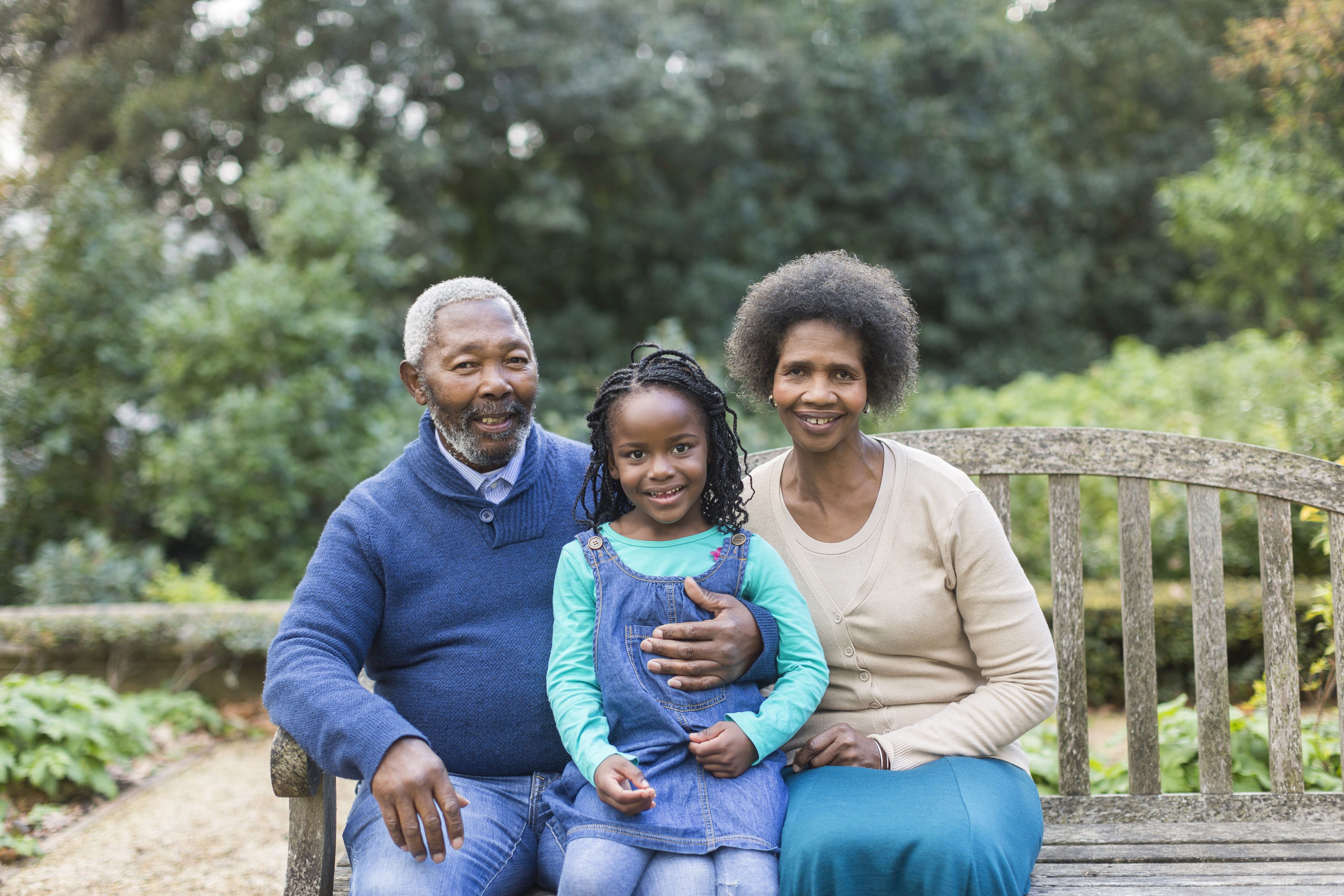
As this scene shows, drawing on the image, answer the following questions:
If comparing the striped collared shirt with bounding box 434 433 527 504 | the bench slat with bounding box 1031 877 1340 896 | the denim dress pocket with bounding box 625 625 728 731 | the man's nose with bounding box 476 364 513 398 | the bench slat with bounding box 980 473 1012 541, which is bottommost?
the bench slat with bounding box 1031 877 1340 896

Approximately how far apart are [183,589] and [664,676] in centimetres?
481

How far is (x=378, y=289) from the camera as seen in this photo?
8023mm

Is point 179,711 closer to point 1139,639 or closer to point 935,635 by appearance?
point 935,635

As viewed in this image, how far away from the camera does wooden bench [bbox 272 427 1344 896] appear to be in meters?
2.64

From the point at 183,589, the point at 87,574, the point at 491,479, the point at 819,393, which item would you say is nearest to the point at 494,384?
the point at 491,479

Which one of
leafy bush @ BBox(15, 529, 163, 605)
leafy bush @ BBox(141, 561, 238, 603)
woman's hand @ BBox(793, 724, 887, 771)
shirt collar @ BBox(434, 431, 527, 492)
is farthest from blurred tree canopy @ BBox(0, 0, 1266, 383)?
woman's hand @ BBox(793, 724, 887, 771)

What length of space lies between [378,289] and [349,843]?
6296mm

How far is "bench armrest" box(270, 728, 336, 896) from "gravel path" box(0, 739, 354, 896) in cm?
145

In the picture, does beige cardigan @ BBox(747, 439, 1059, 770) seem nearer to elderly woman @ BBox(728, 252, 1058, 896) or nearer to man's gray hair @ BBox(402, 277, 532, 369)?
elderly woman @ BBox(728, 252, 1058, 896)

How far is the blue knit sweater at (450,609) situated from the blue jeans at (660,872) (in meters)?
0.40

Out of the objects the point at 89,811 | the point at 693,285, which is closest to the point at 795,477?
the point at 89,811

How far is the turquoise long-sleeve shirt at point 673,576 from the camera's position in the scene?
7.13ft

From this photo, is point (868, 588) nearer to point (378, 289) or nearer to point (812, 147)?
point (378, 289)

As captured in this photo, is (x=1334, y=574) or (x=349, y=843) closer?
(x=349, y=843)
